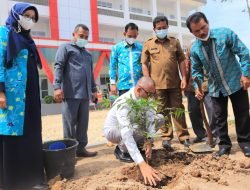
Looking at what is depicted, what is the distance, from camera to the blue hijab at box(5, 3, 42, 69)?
3.01m

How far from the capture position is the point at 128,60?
486 centimetres

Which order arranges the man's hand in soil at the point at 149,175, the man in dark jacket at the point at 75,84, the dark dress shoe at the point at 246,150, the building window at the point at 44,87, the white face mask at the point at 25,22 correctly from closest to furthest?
1. the man's hand in soil at the point at 149,175
2. the white face mask at the point at 25,22
3. the dark dress shoe at the point at 246,150
4. the man in dark jacket at the point at 75,84
5. the building window at the point at 44,87

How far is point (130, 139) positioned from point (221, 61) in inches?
62.0

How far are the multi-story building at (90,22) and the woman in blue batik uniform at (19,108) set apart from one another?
1494cm

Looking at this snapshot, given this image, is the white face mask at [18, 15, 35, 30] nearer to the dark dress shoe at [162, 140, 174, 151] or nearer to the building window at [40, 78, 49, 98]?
the dark dress shoe at [162, 140, 174, 151]

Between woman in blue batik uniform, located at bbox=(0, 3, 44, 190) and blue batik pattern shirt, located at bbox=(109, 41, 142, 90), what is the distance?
1810 millimetres

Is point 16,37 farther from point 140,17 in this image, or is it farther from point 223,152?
point 140,17

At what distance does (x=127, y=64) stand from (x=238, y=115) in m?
1.79

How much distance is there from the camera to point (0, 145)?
121 inches

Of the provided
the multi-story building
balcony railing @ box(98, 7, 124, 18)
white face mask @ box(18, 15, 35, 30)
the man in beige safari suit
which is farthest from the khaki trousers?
balcony railing @ box(98, 7, 124, 18)

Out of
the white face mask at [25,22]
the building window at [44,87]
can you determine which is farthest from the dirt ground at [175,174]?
the building window at [44,87]

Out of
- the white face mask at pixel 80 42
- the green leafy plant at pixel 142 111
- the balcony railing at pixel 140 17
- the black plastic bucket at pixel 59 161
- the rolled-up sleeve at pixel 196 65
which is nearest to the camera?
the green leafy plant at pixel 142 111

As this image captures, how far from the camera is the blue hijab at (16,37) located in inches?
118

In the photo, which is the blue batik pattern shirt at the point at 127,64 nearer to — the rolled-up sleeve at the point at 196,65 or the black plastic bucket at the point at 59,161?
the rolled-up sleeve at the point at 196,65
